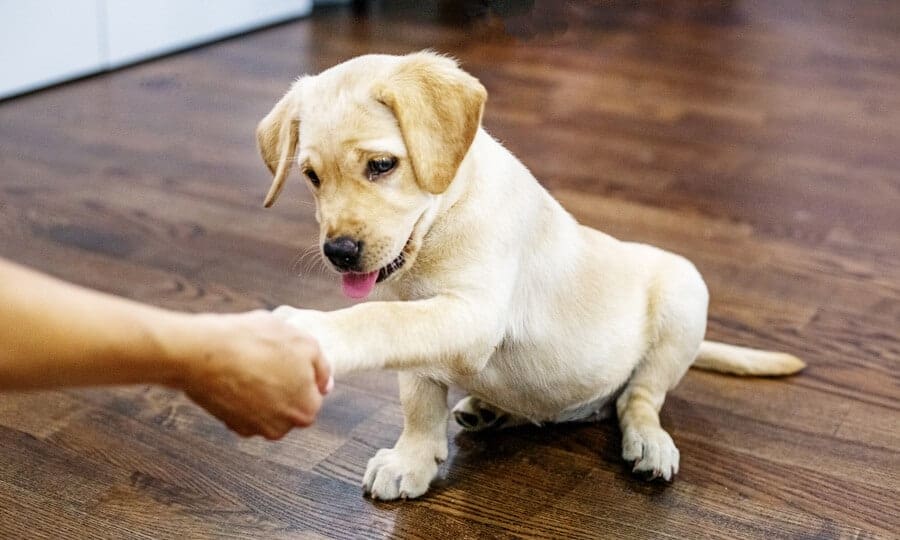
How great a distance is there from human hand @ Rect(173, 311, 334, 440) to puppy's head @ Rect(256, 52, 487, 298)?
0.26 meters

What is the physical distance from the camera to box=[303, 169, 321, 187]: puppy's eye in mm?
1526

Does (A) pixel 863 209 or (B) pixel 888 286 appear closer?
(B) pixel 888 286

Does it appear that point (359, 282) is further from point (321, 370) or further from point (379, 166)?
point (321, 370)

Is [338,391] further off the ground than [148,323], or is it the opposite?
[148,323]

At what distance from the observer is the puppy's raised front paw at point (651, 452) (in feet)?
5.69

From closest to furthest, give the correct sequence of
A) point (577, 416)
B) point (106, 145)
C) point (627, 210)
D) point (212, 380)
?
point (212, 380) → point (577, 416) → point (627, 210) → point (106, 145)

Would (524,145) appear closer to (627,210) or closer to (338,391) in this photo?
(627,210)

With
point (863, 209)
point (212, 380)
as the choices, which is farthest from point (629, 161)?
point (212, 380)

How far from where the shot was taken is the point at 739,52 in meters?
4.78

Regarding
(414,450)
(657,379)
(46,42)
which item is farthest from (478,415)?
(46,42)

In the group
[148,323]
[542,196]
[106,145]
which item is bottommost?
[106,145]

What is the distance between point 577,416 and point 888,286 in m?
1.03

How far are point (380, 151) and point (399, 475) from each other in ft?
1.64

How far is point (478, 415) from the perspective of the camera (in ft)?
6.14
